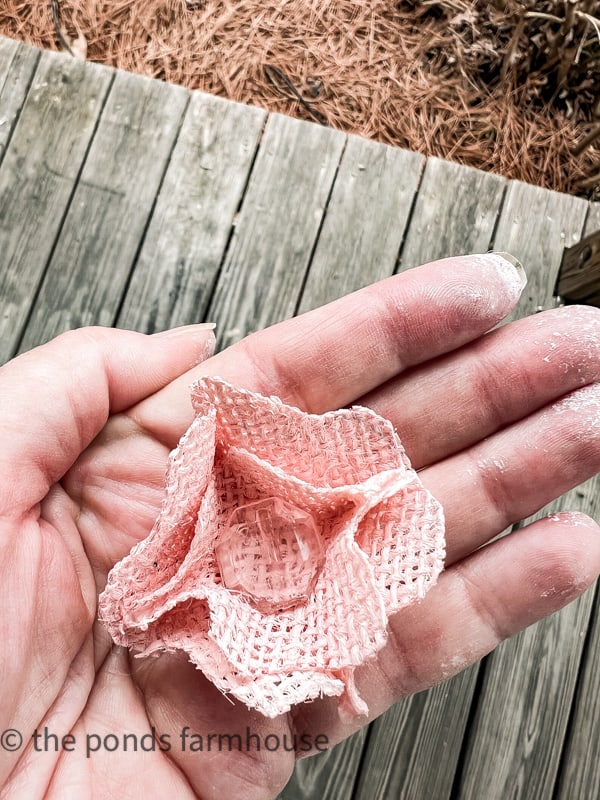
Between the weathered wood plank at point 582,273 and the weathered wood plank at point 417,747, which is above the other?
the weathered wood plank at point 582,273

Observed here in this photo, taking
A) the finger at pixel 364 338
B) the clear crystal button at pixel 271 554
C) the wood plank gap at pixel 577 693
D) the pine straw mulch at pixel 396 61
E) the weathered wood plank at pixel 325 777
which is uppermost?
the pine straw mulch at pixel 396 61

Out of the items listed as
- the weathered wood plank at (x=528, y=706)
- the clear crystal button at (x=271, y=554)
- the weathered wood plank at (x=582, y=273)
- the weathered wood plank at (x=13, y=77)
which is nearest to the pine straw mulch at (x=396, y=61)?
the weathered wood plank at (x=13, y=77)

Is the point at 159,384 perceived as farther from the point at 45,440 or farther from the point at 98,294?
the point at 98,294

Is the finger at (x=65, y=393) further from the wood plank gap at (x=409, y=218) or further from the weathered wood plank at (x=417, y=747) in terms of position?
the weathered wood plank at (x=417, y=747)

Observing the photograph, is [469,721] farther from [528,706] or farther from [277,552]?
[277,552]

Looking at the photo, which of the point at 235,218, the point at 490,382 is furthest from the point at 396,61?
the point at 490,382

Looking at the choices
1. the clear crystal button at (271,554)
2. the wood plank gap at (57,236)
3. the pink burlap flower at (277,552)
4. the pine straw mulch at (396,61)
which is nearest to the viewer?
the pink burlap flower at (277,552)

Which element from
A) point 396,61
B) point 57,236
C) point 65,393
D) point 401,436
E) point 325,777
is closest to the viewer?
point 65,393
